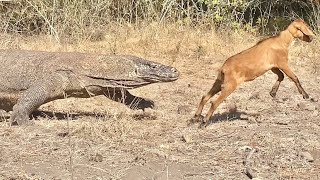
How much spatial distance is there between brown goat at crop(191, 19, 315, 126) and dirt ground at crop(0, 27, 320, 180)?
36cm

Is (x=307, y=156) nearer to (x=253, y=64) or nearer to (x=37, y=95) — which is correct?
(x=253, y=64)

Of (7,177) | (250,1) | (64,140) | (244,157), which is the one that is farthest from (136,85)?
(250,1)

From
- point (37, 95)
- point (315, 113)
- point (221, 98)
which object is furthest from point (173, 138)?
point (315, 113)

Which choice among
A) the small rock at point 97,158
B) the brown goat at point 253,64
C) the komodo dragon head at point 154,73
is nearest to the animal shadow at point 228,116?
the brown goat at point 253,64

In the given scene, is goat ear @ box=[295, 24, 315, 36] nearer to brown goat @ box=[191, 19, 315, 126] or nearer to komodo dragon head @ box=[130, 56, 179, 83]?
brown goat @ box=[191, 19, 315, 126]

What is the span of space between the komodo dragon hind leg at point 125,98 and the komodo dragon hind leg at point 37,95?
0.56m

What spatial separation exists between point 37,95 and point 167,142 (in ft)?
6.09

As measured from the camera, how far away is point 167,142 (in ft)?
23.3

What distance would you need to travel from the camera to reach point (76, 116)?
848 centimetres

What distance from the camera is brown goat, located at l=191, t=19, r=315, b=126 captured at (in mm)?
7793

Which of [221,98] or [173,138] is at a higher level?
[221,98]

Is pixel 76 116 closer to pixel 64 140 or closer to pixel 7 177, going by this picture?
pixel 64 140

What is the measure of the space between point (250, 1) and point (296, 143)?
309 inches

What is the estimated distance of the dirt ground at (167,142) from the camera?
6145 millimetres
